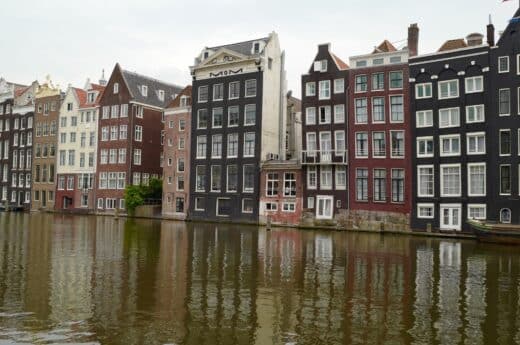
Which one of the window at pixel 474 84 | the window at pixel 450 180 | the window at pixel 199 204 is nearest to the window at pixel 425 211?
the window at pixel 450 180

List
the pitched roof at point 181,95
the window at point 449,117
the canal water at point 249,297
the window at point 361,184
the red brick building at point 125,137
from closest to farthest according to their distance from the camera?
the canal water at point 249,297 < the window at point 449,117 < the window at point 361,184 < the pitched roof at point 181,95 < the red brick building at point 125,137

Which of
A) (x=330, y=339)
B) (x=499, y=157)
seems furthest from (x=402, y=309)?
(x=499, y=157)

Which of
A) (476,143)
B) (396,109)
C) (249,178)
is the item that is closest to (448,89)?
(396,109)

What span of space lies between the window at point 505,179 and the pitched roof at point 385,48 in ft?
62.6

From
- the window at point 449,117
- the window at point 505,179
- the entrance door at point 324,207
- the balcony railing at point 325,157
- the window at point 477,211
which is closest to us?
the window at point 505,179

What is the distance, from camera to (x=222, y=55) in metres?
72.1

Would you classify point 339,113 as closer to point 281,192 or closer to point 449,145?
point 281,192

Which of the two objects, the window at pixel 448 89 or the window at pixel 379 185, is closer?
the window at pixel 448 89

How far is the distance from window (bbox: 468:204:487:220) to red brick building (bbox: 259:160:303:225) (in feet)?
63.7

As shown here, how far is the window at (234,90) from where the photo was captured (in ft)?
231

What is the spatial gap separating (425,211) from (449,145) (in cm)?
730

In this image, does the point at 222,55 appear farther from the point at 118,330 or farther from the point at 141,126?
the point at 118,330

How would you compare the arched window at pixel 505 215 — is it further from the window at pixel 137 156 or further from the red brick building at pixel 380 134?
the window at pixel 137 156

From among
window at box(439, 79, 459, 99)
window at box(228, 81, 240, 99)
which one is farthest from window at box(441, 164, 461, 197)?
window at box(228, 81, 240, 99)
